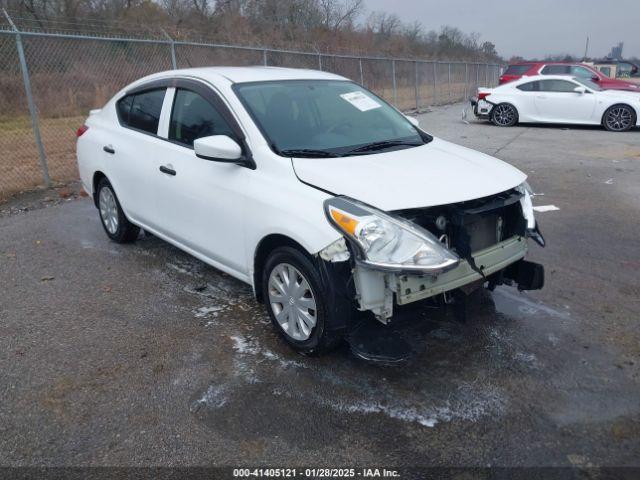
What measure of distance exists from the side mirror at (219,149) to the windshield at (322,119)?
0.25m

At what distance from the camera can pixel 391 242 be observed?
298cm

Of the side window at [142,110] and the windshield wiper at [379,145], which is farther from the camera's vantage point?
the side window at [142,110]

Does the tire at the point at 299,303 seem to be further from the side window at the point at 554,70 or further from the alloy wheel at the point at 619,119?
the side window at the point at 554,70

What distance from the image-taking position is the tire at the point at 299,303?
10.5ft

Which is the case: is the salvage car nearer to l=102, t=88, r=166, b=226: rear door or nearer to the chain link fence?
l=102, t=88, r=166, b=226: rear door

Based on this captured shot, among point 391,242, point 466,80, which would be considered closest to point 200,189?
point 391,242

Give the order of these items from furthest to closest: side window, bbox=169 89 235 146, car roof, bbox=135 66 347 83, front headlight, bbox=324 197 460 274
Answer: car roof, bbox=135 66 347 83
side window, bbox=169 89 235 146
front headlight, bbox=324 197 460 274

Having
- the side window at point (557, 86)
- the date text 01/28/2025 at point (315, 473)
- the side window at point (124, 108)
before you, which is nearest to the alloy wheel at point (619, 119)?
the side window at point (557, 86)

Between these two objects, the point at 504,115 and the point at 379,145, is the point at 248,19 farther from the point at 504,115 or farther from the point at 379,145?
the point at 379,145

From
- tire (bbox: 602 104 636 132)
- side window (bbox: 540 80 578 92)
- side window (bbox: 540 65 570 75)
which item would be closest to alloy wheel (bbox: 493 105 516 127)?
side window (bbox: 540 80 578 92)

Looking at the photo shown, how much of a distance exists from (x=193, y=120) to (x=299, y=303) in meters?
1.82

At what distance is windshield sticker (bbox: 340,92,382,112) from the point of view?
14.7ft

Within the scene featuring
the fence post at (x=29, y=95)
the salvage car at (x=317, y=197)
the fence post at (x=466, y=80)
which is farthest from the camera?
the fence post at (x=466, y=80)

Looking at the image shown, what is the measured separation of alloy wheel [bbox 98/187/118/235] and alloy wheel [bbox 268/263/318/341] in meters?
2.66
